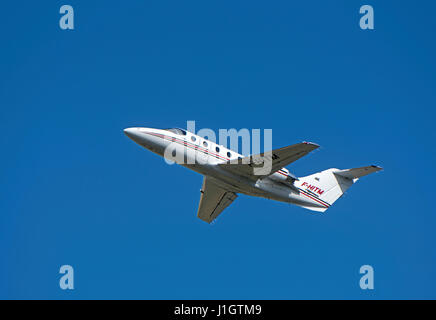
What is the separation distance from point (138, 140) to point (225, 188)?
6.22 metres

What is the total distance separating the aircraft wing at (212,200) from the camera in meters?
37.8

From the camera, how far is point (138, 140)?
3338 cm

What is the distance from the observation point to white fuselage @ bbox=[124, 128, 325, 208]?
3344 cm

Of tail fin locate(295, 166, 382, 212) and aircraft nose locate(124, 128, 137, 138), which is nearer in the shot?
aircraft nose locate(124, 128, 137, 138)

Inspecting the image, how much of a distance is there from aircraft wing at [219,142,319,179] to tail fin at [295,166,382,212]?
3.08 m

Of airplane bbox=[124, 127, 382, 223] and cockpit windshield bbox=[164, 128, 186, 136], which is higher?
cockpit windshield bbox=[164, 128, 186, 136]

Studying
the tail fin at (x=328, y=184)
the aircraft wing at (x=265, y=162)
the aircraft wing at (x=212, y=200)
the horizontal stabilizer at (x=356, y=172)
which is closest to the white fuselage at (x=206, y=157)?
the aircraft wing at (x=265, y=162)

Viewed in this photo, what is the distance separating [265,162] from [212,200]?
22.0 ft

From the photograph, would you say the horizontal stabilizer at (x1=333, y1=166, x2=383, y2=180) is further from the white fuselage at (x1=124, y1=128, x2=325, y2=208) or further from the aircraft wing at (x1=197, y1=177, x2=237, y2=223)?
the aircraft wing at (x1=197, y1=177, x2=237, y2=223)

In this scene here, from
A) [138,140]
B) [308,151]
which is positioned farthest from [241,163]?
[138,140]

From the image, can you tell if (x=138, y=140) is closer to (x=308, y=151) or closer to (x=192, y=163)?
(x=192, y=163)

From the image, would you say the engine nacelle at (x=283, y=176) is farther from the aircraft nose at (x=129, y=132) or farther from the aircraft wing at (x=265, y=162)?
the aircraft nose at (x=129, y=132)

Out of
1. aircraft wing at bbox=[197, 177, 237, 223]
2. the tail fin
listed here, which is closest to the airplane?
the tail fin
